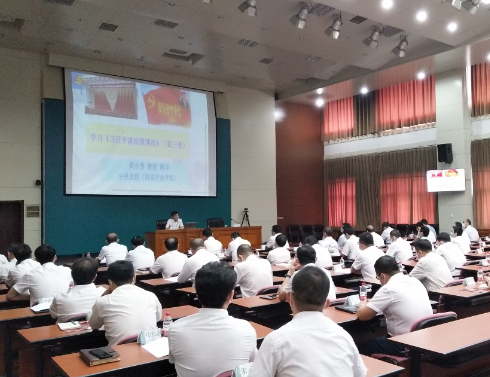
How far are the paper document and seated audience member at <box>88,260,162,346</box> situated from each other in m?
0.24

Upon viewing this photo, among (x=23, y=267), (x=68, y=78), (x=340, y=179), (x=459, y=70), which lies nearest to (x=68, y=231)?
(x=68, y=78)

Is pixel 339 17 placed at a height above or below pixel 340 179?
above

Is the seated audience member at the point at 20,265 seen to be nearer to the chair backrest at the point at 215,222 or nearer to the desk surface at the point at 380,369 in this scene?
the desk surface at the point at 380,369

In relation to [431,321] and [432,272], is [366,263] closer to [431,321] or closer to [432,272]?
[432,272]

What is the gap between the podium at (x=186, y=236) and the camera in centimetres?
977

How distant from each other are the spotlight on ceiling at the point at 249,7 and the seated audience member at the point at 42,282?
5435mm

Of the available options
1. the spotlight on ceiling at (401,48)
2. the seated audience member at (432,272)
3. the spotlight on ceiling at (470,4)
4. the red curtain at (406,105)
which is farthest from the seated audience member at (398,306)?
the red curtain at (406,105)

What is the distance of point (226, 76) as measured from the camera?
12.8m

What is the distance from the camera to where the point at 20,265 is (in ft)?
15.6

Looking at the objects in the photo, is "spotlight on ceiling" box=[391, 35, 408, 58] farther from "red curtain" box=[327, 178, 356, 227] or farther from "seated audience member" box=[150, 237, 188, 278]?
"seated audience member" box=[150, 237, 188, 278]

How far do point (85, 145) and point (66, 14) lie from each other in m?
3.12

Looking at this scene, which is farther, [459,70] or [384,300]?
[459,70]

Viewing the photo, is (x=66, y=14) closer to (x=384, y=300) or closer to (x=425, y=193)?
(x=384, y=300)

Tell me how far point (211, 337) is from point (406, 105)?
13707mm
